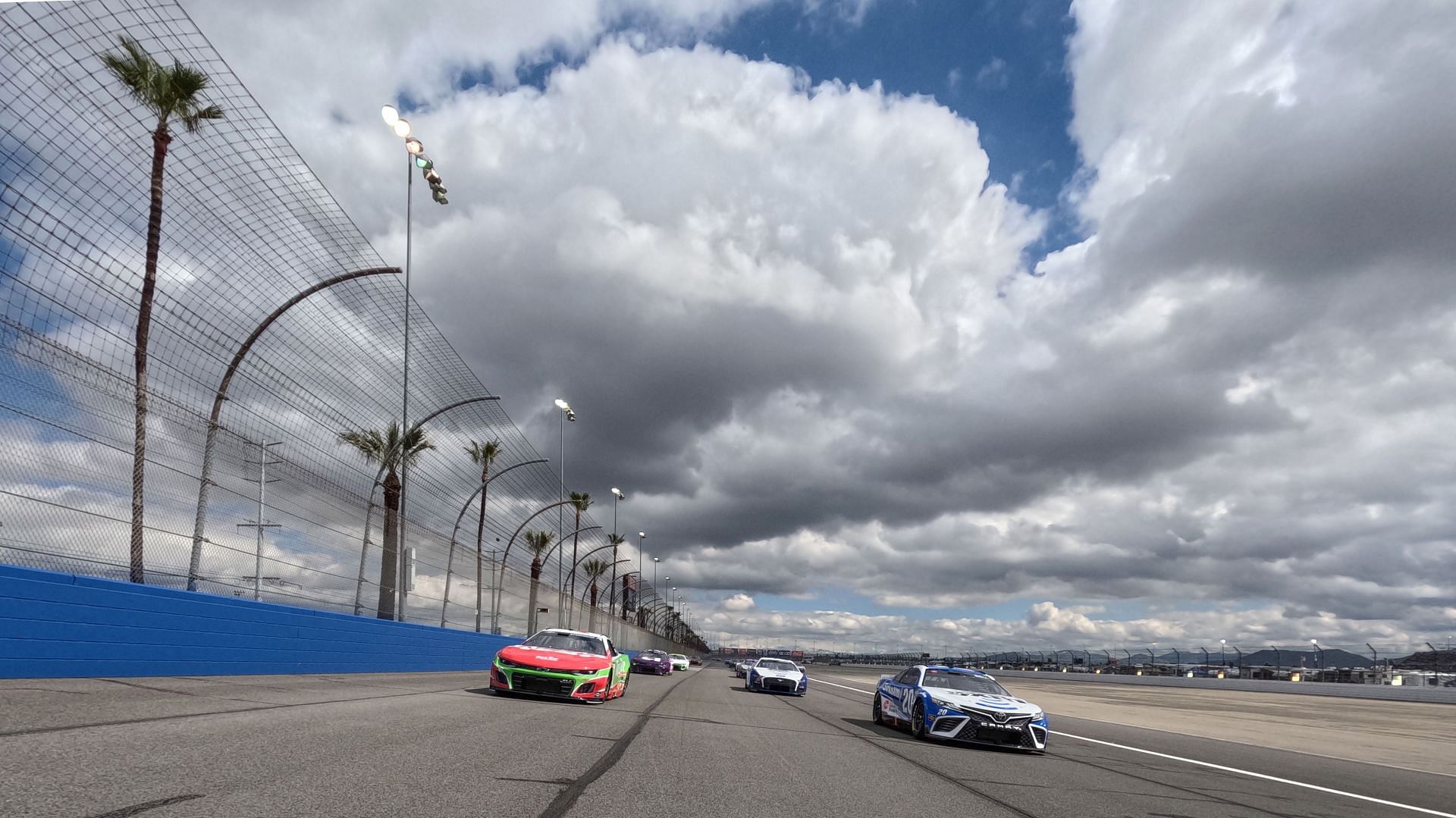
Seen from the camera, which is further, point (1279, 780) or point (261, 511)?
point (261, 511)

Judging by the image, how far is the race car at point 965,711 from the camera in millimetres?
11430

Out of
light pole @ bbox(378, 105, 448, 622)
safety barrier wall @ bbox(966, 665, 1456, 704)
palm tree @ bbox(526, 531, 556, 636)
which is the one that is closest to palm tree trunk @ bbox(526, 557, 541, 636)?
palm tree @ bbox(526, 531, 556, 636)

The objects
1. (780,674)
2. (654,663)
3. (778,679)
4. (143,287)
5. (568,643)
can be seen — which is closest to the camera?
(143,287)

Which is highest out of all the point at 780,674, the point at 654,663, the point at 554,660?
the point at 554,660

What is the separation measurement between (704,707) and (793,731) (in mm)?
4450

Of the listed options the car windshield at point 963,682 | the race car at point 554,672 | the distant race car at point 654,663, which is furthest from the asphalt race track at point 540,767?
the distant race car at point 654,663

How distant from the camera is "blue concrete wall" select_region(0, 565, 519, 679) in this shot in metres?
10.2

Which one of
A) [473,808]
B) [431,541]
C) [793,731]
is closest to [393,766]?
[473,808]

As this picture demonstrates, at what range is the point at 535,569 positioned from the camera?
54.2m

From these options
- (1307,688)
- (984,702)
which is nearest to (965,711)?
(984,702)

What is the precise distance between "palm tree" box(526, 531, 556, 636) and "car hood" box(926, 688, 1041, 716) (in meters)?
18.7

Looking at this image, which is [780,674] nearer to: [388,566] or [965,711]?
[388,566]

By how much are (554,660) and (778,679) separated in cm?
1191

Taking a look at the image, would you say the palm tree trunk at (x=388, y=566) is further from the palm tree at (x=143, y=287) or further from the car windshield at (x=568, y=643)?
the palm tree at (x=143, y=287)
